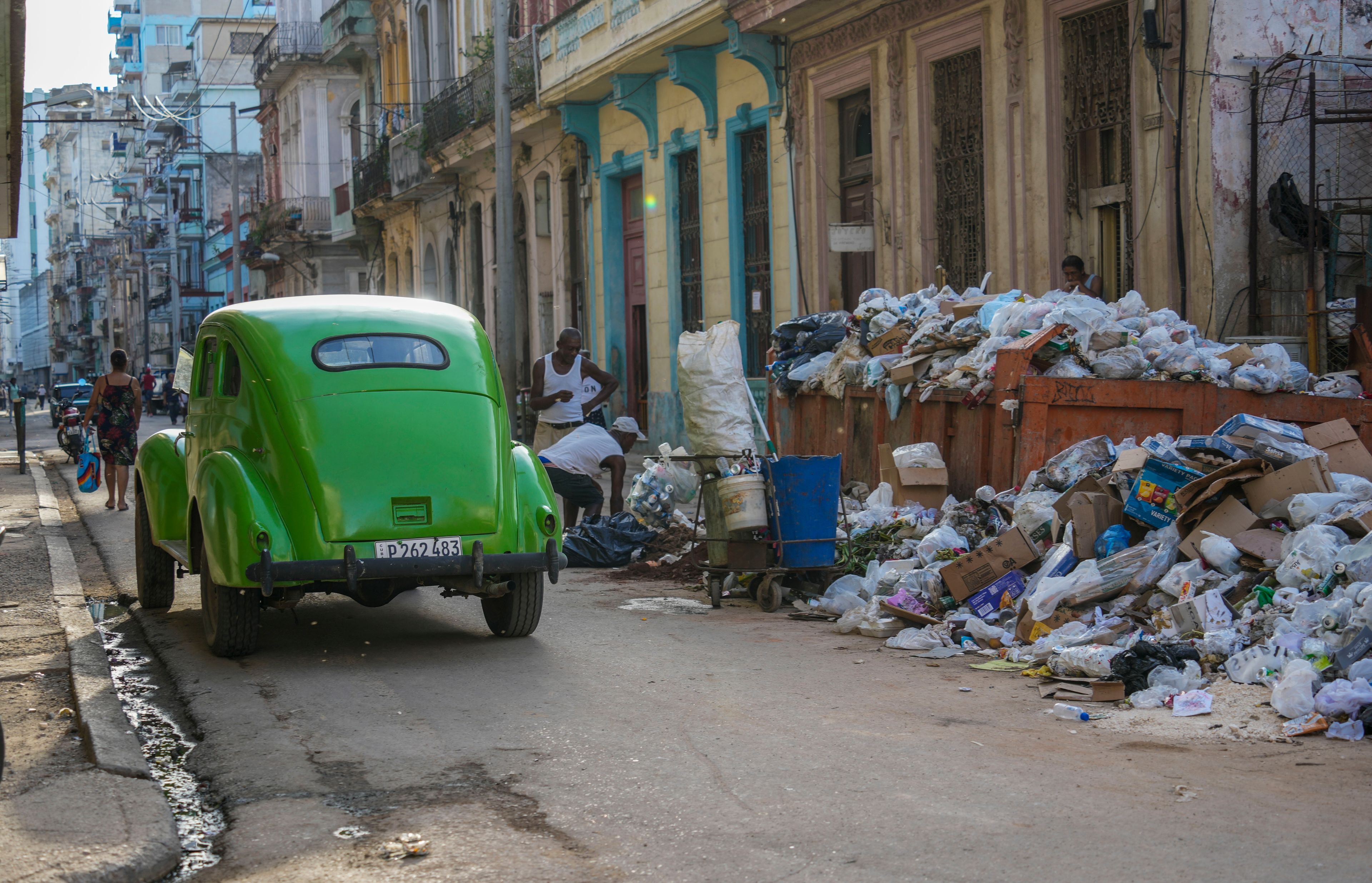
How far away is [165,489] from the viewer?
8.91 metres

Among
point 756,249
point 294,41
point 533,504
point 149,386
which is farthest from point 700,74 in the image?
point 149,386

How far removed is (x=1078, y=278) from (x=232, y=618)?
753cm

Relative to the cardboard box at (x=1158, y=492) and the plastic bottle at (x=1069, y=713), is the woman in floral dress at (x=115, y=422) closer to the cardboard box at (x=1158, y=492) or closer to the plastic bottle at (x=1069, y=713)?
the cardboard box at (x=1158, y=492)

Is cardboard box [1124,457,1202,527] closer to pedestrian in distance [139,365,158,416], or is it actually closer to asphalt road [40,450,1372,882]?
asphalt road [40,450,1372,882]

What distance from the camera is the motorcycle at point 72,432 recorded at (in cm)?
2341

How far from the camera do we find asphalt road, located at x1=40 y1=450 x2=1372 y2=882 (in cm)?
432

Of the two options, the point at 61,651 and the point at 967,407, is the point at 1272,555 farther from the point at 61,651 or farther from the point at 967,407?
the point at 61,651

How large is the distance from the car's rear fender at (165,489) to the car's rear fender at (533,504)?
2.15 meters

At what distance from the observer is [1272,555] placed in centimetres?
746

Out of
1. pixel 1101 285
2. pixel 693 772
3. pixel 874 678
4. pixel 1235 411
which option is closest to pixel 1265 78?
pixel 1101 285

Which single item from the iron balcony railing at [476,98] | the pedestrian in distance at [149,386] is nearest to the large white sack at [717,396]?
the iron balcony railing at [476,98]

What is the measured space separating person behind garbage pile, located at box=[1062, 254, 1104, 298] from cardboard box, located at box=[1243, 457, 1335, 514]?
4309mm

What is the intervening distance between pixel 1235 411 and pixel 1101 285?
3280mm

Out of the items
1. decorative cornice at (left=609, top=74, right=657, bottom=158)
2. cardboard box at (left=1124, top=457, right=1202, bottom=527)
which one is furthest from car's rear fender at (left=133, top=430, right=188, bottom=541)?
decorative cornice at (left=609, top=74, right=657, bottom=158)
